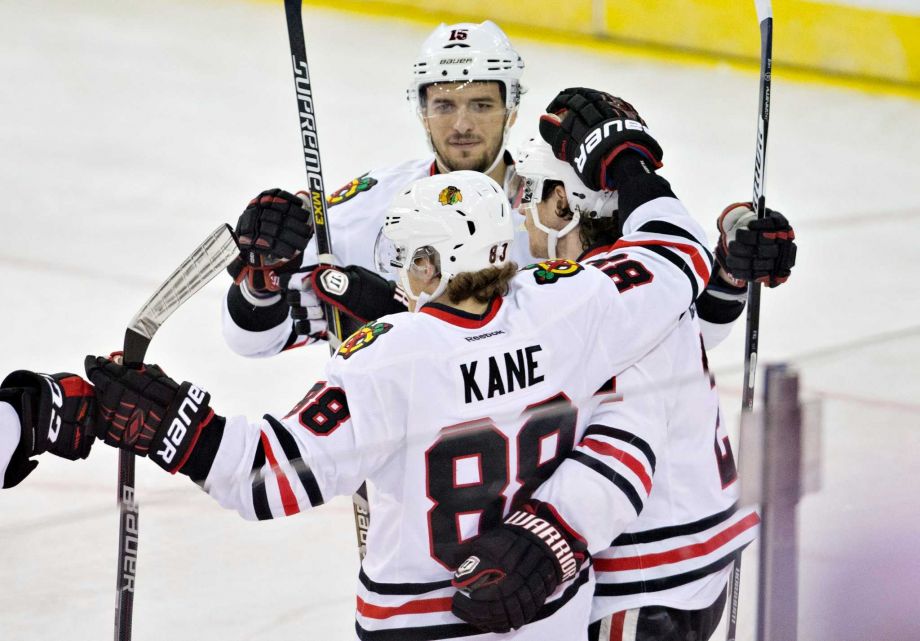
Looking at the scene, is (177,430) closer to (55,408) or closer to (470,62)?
(55,408)

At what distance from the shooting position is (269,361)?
3.84 metres

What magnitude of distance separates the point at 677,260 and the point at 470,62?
0.83m

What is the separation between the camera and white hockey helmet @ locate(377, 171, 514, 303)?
1.95m

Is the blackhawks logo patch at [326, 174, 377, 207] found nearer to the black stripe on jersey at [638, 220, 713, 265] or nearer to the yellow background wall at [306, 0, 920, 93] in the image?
the black stripe on jersey at [638, 220, 713, 265]

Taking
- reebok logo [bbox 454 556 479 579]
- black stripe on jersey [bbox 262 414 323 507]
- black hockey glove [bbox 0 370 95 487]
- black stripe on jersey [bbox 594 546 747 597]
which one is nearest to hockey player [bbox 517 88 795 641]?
black stripe on jersey [bbox 594 546 747 597]

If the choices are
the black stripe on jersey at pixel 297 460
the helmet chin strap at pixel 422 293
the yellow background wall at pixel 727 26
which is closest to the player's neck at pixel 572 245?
the helmet chin strap at pixel 422 293

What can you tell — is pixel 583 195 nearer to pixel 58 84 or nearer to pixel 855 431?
pixel 855 431

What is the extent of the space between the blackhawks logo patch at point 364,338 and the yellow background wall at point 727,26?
485cm

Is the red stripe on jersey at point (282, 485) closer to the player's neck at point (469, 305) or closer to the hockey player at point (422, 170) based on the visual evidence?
the player's neck at point (469, 305)

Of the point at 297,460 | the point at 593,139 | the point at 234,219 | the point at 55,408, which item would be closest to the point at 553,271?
the point at 593,139

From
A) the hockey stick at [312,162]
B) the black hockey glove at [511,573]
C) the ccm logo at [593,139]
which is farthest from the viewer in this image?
the hockey stick at [312,162]

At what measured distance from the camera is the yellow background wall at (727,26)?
637 centimetres

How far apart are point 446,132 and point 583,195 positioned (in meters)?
A: 0.49

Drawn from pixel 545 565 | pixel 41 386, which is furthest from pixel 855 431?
pixel 41 386
